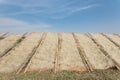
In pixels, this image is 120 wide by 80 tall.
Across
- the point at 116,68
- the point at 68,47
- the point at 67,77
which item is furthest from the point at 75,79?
the point at 68,47

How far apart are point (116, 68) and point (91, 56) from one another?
1.29 meters

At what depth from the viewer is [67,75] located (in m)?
7.08

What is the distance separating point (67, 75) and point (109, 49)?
310 centimetres

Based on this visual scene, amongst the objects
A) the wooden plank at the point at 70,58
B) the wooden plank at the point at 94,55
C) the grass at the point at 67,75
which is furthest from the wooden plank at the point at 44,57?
the wooden plank at the point at 94,55

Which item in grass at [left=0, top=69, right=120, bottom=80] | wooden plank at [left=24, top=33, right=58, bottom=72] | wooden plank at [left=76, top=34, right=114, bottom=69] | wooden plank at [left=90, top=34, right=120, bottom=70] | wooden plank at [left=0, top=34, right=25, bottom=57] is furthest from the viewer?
wooden plank at [left=0, top=34, right=25, bottom=57]

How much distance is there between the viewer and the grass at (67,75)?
6846 mm

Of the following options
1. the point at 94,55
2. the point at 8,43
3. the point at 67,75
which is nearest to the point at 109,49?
the point at 94,55

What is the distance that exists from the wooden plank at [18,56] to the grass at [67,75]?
606 millimetres

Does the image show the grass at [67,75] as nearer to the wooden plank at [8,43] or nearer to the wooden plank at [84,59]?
the wooden plank at [84,59]

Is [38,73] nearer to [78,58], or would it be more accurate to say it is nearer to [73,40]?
[78,58]

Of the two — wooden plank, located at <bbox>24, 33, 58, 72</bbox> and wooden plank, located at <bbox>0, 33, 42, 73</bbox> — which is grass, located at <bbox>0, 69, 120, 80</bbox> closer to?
wooden plank, located at <bbox>24, 33, 58, 72</bbox>

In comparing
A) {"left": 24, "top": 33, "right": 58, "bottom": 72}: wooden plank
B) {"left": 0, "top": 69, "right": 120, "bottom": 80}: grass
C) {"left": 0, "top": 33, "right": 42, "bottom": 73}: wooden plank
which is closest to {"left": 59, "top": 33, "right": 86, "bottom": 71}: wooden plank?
{"left": 24, "top": 33, "right": 58, "bottom": 72}: wooden plank

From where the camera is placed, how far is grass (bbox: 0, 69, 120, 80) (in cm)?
685

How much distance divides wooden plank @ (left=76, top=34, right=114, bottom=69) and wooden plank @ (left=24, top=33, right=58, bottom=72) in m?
1.18
